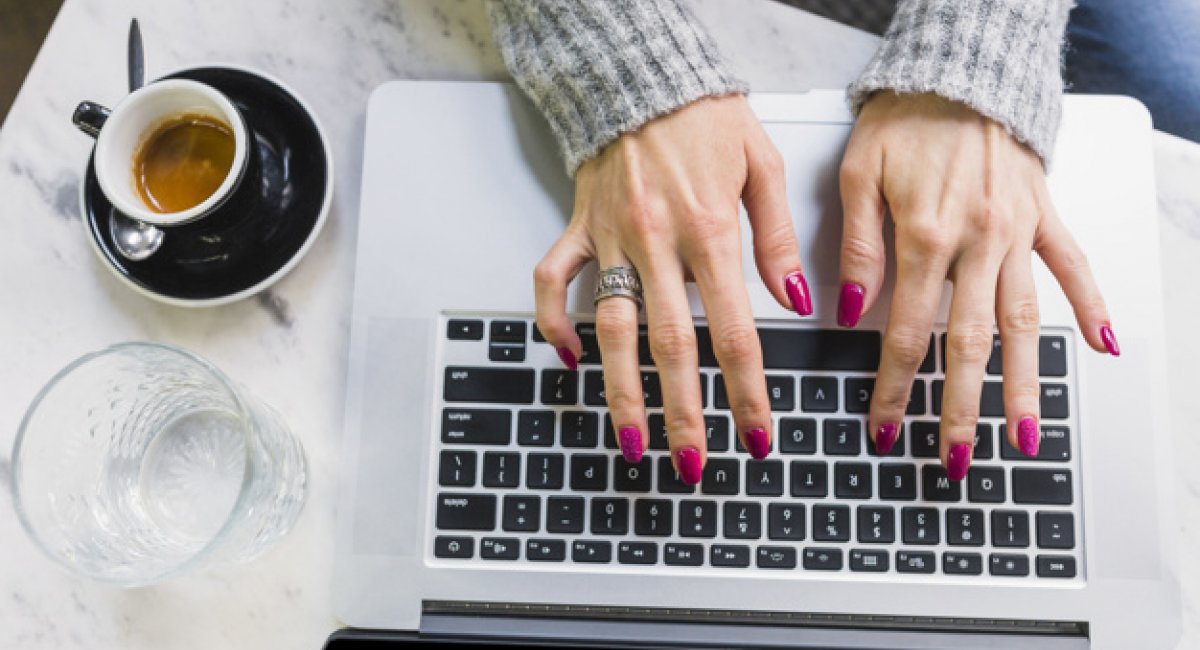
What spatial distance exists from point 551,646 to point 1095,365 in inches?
14.1

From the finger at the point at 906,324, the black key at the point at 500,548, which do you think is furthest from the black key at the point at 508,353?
the finger at the point at 906,324

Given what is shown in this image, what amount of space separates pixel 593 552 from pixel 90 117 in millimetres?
398

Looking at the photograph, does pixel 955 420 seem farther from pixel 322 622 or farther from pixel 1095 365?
pixel 322 622

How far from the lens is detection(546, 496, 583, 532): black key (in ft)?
1.87

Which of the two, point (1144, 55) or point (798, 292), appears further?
point (1144, 55)

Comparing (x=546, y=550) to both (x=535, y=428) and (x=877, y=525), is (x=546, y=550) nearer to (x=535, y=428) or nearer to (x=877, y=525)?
(x=535, y=428)

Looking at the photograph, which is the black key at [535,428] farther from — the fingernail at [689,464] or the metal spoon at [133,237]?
the metal spoon at [133,237]

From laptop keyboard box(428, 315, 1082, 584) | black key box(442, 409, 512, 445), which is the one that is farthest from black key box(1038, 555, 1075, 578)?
black key box(442, 409, 512, 445)

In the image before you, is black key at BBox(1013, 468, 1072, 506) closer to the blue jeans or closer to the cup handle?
the blue jeans

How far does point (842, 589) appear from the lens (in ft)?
1.84

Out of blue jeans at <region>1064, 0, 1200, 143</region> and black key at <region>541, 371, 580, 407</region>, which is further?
blue jeans at <region>1064, 0, 1200, 143</region>

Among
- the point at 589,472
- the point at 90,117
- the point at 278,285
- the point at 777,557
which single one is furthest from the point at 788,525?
the point at 90,117

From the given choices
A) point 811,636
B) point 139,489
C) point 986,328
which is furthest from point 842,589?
point 139,489

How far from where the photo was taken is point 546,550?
57 cm
